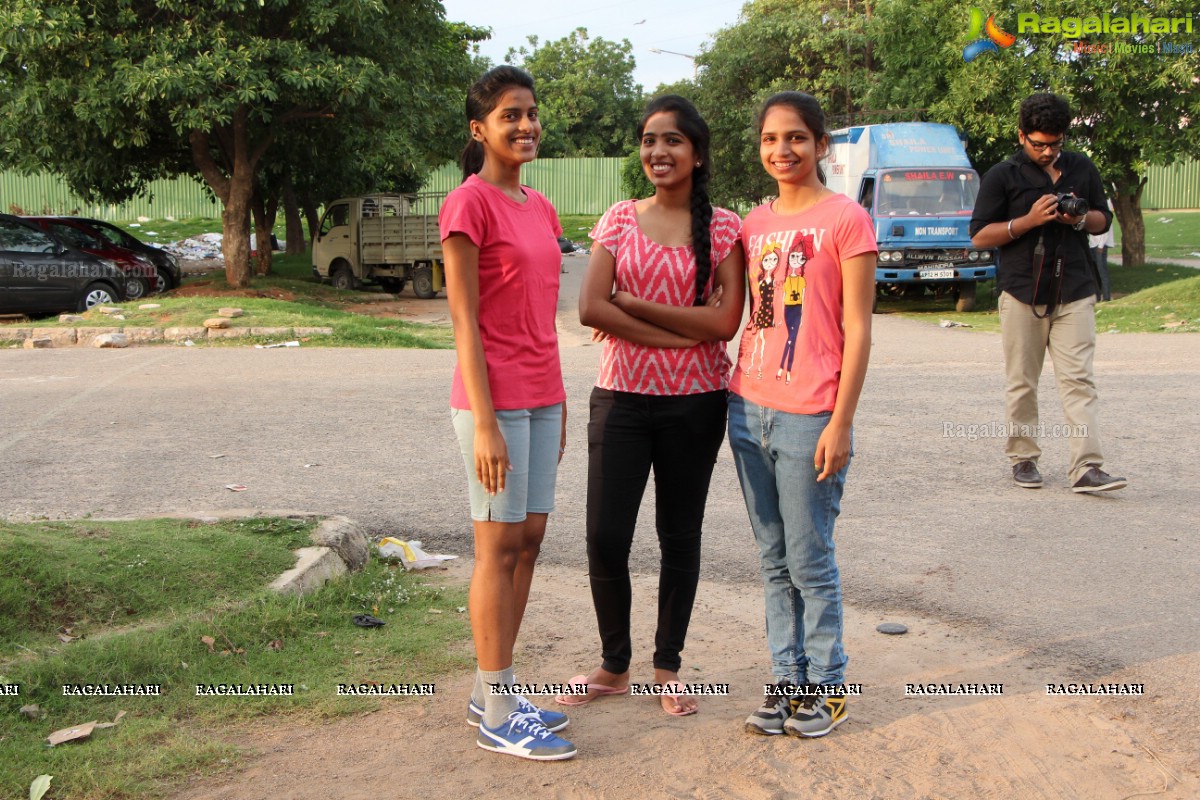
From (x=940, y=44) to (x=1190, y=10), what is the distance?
4.16 m

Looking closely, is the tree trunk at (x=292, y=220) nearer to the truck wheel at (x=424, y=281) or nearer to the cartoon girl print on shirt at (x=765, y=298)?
the truck wheel at (x=424, y=281)

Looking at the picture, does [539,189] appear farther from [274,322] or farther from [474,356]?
[474,356]

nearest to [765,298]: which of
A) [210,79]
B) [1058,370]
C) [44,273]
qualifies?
[1058,370]

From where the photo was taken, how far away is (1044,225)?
591 cm

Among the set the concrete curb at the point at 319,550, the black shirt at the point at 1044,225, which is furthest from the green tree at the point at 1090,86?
the concrete curb at the point at 319,550

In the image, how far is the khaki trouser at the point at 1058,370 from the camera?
19.3 feet

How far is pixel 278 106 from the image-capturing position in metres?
18.3

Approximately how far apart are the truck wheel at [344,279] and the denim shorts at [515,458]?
69.5 feet

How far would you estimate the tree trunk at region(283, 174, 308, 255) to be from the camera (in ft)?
91.3

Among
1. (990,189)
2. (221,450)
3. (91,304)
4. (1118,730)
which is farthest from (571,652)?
(91,304)

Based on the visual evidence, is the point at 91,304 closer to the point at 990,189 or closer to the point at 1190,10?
the point at 990,189

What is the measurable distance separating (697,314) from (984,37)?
1826cm

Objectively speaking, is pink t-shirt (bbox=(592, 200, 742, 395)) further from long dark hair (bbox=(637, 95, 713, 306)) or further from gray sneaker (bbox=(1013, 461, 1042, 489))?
gray sneaker (bbox=(1013, 461, 1042, 489))

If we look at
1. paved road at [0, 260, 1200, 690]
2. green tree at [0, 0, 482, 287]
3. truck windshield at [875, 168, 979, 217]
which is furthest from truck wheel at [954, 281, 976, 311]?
green tree at [0, 0, 482, 287]
